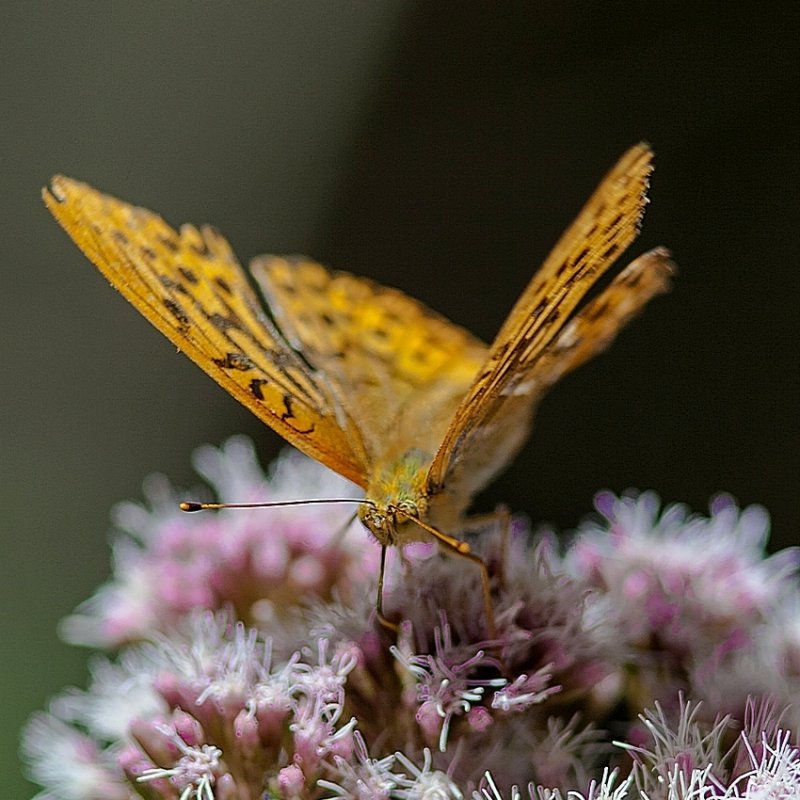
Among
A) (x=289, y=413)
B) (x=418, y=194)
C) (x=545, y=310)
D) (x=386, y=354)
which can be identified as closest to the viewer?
(x=545, y=310)

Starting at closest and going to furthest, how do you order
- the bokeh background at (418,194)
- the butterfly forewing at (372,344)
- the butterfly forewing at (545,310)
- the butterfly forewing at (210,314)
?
→ 1. the butterfly forewing at (545,310)
2. the butterfly forewing at (210,314)
3. the butterfly forewing at (372,344)
4. the bokeh background at (418,194)

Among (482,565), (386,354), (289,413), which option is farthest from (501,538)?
(386,354)

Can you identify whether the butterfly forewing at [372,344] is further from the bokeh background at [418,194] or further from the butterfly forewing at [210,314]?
the bokeh background at [418,194]

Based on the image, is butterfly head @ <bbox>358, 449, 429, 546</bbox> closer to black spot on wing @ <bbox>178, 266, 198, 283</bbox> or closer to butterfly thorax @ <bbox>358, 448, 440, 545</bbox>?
butterfly thorax @ <bbox>358, 448, 440, 545</bbox>

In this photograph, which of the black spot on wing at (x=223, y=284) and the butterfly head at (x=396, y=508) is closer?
the butterfly head at (x=396, y=508)

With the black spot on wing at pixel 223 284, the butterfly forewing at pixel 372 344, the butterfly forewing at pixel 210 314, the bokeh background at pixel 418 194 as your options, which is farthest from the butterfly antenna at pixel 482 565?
the bokeh background at pixel 418 194

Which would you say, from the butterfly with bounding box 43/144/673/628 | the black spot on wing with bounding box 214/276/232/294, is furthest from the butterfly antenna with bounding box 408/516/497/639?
the black spot on wing with bounding box 214/276/232/294

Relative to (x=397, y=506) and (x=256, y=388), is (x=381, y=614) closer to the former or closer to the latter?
(x=397, y=506)
